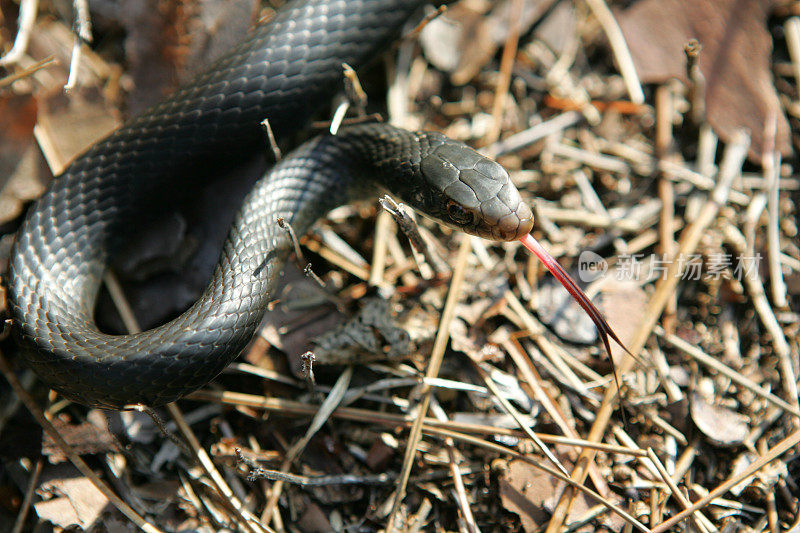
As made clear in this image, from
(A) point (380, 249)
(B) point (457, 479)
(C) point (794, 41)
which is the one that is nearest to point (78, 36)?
(A) point (380, 249)

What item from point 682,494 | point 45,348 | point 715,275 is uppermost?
point 45,348

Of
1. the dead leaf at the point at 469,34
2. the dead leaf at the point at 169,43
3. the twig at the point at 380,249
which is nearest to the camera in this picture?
the twig at the point at 380,249

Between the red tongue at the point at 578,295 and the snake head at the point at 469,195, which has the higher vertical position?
the snake head at the point at 469,195

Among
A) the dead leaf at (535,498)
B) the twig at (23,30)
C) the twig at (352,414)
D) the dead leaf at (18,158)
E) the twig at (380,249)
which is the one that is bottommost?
the dead leaf at (535,498)

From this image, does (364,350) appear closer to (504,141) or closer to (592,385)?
(592,385)

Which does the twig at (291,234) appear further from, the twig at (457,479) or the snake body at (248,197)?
the twig at (457,479)

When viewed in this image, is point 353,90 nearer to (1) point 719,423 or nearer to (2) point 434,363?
(2) point 434,363

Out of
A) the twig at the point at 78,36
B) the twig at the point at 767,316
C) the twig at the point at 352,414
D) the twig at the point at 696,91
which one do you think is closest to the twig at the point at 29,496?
the twig at the point at 352,414

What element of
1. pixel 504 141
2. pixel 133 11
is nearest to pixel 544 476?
pixel 504 141
